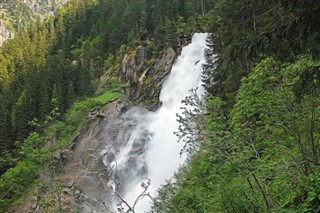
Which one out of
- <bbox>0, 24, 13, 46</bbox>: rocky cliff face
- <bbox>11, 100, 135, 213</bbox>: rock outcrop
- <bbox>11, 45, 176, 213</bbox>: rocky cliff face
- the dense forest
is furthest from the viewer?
<bbox>0, 24, 13, 46</bbox>: rocky cliff face

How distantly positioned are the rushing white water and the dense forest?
190 inches

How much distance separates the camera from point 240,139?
9.27 metres

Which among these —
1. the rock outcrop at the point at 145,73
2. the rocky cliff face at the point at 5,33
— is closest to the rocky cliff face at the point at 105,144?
the rock outcrop at the point at 145,73

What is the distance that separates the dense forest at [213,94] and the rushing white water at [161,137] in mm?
4831

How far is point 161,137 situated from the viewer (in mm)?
36406

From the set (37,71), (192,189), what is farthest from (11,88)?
(192,189)

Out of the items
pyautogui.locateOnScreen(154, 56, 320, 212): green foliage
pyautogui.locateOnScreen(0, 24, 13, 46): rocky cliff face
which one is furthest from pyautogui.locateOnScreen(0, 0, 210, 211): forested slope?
pyautogui.locateOnScreen(0, 24, 13, 46): rocky cliff face

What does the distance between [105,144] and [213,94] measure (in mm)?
13870

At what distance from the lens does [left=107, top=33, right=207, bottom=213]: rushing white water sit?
30739 millimetres

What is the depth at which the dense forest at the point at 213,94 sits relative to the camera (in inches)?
267

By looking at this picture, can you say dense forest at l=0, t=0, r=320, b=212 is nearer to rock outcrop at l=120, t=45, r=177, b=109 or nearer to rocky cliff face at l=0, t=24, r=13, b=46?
rock outcrop at l=120, t=45, r=177, b=109

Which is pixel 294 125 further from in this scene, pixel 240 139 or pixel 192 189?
pixel 192 189

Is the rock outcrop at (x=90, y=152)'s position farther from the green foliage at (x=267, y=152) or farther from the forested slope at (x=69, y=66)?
the green foliage at (x=267, y=152)

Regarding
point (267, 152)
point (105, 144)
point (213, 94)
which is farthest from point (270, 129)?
point (105, 144)
